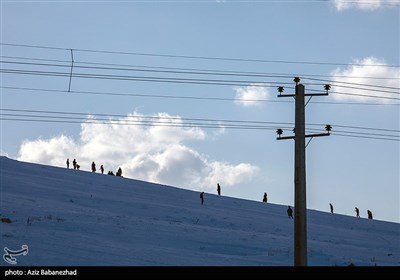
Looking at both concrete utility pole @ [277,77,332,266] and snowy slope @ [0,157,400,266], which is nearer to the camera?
concrete utility pole @ [277,77,332,266]

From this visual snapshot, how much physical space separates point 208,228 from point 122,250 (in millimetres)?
11374

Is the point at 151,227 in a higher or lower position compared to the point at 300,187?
higher

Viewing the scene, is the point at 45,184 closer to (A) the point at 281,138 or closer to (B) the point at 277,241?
(B) the point at 277,241

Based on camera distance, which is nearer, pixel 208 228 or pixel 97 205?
pixel 208 228

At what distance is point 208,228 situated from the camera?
3366cm

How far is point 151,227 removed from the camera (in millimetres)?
31281

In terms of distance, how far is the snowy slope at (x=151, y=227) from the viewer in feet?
73.9

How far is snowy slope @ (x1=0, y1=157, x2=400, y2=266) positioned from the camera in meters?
22.5

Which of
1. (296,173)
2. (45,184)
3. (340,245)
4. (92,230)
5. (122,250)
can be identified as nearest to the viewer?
(296,173)

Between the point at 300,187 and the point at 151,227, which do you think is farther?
the point at 151,227

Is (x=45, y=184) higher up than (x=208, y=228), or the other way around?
(x=45, y=184)

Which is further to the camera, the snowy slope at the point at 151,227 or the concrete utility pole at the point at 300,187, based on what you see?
the snowy slope at the point at 151,227
